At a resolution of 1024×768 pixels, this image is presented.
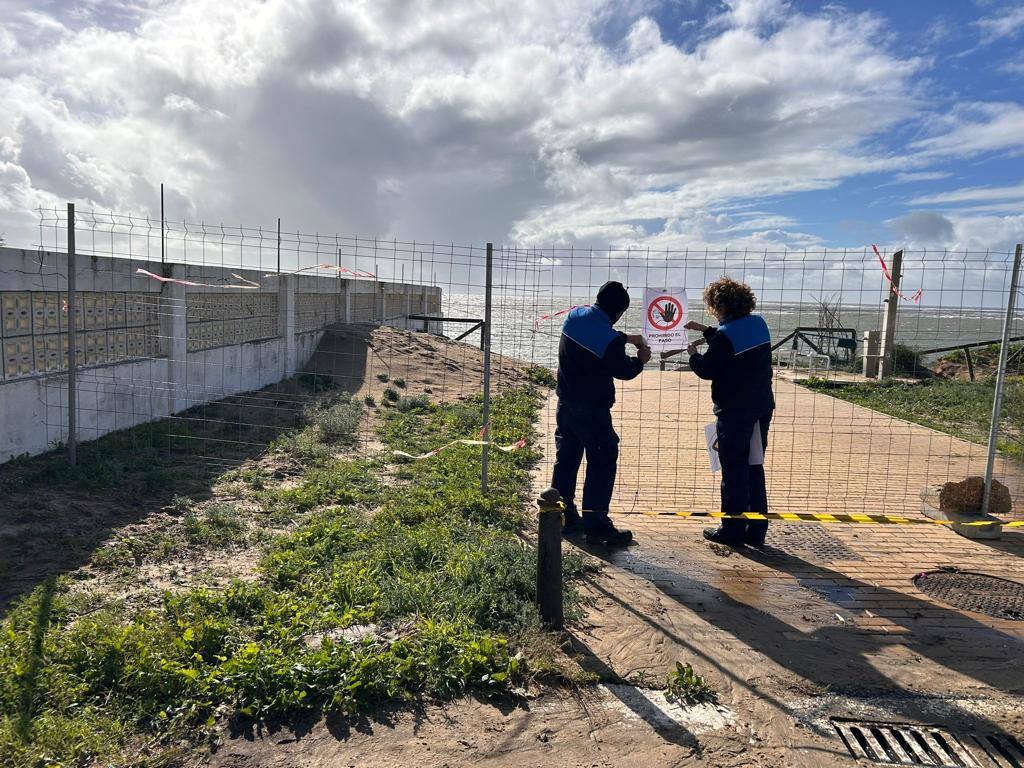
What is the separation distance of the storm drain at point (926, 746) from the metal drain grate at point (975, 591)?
1587 millimetres

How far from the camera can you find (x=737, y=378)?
17.2ft

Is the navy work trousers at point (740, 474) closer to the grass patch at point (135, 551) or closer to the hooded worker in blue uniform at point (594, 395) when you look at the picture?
the hooded worker in blue uniform at point (594, 395)

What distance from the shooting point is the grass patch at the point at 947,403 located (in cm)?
1041

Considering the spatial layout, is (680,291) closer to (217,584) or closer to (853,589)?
(853,589)

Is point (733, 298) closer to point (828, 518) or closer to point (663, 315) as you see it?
point (663, 315)

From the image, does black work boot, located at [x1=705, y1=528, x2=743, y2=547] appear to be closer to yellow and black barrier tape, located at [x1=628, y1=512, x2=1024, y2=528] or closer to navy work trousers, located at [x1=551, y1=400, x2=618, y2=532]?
yellow and black barrier tape, located at [x1=628, y1=512, x2=1024, y2=528]

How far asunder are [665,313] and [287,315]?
1002 cm

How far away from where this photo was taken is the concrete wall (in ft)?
23.7

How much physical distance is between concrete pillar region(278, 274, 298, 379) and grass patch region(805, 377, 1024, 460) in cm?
1126

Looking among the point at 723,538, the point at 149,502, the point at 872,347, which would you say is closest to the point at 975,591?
the point at 723,538


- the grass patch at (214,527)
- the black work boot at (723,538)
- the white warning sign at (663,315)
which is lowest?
the grass patch at (214,527)

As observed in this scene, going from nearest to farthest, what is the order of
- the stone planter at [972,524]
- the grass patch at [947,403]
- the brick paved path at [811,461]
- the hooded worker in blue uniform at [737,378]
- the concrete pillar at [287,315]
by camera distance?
the hooded worker in blue uniform at [737,378] → the stone planter at [972,524] → the brick paved path at [811,461] → the grass patch at [947,403] → the concrete pillar at [287,315]

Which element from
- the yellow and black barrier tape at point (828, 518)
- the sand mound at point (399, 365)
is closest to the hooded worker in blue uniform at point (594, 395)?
the yellow and black barrier tape at point (828, 518)

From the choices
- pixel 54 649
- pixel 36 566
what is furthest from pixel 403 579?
pixel 36 566
